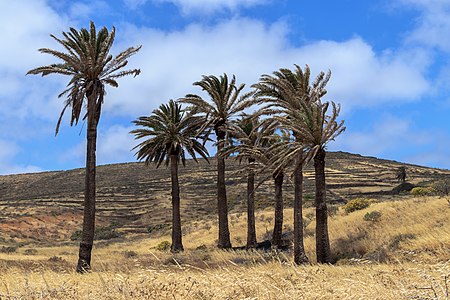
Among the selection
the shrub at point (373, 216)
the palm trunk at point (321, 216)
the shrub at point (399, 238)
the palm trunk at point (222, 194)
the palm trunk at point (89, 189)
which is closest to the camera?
the palm trunk at point (89, 189)

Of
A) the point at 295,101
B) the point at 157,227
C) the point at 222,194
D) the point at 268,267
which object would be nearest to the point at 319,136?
the point at 295,101

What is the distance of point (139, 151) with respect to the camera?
37.8m

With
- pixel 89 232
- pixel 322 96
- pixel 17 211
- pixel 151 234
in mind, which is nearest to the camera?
pixel 89 232

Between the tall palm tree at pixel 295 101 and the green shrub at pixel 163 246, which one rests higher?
the tall palm tree at pixel 295 101

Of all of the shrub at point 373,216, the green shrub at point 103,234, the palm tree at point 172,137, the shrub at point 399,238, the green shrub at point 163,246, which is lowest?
the green shrub at point 103,234

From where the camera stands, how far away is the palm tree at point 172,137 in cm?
3675

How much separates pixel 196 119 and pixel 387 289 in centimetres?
3170

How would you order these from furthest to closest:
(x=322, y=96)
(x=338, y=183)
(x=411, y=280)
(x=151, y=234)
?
(x=338, y=183)
(x=151, y=234)
(x=322, y=96)
(x=411, y=280)

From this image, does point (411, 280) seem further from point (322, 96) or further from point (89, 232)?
point (322, 96)

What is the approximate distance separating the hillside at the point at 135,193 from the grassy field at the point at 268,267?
407 inches

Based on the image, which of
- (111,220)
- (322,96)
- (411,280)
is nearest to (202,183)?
(111,220)

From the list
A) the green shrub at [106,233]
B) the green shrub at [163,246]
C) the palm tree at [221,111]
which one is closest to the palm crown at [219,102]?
the palm tree at [221,111]

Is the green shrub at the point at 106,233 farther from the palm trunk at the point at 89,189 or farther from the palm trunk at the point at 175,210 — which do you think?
the palm trunk at the point at 89,189

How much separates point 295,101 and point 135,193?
208 feet
